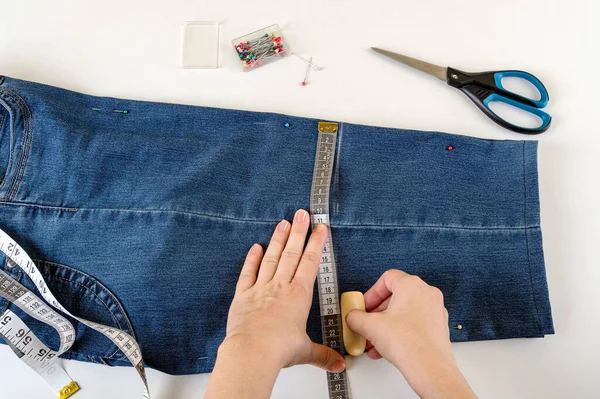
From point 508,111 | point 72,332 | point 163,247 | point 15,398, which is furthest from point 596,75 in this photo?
point 15,398

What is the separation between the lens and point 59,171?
61.4 inches

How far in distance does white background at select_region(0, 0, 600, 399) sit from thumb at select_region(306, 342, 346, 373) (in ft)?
2.05

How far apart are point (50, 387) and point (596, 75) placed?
2428mm

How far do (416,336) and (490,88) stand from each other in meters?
1.11

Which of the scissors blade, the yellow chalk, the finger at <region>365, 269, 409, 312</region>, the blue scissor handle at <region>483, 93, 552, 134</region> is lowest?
the yellow chalk

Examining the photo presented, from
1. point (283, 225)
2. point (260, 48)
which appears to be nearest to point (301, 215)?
point (283, 225)

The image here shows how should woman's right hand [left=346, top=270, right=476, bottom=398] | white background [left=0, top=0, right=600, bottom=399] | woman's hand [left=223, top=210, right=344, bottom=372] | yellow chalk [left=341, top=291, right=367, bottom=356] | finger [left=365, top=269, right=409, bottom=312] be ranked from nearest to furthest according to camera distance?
woman's right hand [left=346, top=270, right=476, bottom=398] < woman's hand [left=223, top=210, right=344, bottom=372] < finger [left=365, top=269, right=409, bottom=312] < yellow chalk [left=341, top=291, right=367, bottom=356] < white background [left=0, top=0, right=600, bottom=399]

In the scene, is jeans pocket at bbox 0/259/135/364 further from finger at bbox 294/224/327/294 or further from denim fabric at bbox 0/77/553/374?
finger at bbox 294/224/327/294

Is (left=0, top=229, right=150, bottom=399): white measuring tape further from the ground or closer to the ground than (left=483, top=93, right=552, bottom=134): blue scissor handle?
closer to the ground

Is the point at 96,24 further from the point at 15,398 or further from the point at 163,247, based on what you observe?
the point at 15,398

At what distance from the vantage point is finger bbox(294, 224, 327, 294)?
57.8 inches

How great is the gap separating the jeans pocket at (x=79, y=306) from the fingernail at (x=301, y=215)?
67cm

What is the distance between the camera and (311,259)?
151 centimetres

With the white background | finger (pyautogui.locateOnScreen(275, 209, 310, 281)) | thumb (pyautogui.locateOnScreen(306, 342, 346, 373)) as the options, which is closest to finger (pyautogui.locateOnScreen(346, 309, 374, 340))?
thumb (pyautogui.locateOnScreen(306, 342, 346, 373))
